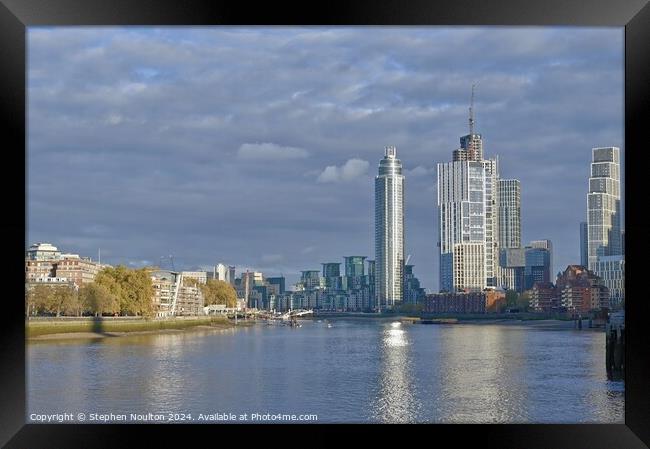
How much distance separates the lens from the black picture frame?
4.86 meters

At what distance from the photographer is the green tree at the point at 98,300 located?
115ft

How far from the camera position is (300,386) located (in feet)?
64.7

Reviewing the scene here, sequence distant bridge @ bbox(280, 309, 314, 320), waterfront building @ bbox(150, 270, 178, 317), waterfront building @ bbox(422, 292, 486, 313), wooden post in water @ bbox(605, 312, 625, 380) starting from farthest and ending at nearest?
waterfront building @ bbox(422, 292, 486, 313), distant bridge @ bbox(280, 309, 314, 320), waterfront building @ bbox(150, 270, 178, 317), wooden post in water @ bbox(605, 312, 625, 380)

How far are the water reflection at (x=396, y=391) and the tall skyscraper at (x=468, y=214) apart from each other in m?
37.3

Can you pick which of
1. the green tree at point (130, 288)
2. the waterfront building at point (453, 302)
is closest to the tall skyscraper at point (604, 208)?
the waterfront building at point (453, 302)

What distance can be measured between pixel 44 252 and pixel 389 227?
29851mm

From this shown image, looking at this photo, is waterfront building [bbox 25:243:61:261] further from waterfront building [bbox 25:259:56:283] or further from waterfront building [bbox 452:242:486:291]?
waterfront building [bbox 452:242:486:291]

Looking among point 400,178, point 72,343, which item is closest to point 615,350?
point 72,343

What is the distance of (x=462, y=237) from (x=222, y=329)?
28.0 m

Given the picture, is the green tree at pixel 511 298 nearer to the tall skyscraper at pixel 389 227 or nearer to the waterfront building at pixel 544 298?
the waterfront building at pixel 544 298

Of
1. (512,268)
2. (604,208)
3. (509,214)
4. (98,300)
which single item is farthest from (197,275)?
(604,208)

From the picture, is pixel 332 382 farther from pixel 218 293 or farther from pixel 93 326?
pixel 218 293

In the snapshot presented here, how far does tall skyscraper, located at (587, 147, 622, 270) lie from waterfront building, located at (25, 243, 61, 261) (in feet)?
111

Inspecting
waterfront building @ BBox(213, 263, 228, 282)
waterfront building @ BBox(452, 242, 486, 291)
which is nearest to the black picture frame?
waterfront building @ BBox(213, 263, 228, 282)
